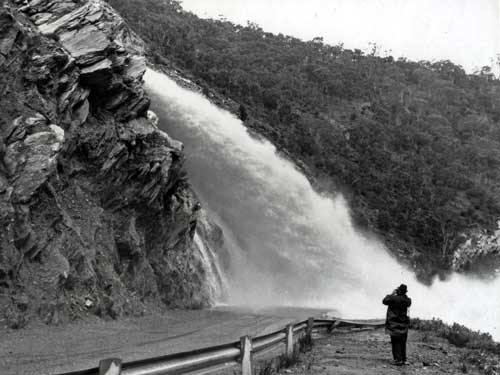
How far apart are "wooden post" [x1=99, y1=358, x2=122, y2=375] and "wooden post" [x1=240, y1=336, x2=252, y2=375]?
2.64 meters

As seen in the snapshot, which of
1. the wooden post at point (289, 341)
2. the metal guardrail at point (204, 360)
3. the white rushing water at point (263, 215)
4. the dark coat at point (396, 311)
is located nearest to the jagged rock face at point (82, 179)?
the wooden post at point (289, 341)

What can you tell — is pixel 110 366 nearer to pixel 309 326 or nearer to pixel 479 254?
pixel 309 326

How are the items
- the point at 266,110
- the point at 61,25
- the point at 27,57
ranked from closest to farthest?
the point at 27,57 < the point at 61,25 < the point at 266,110

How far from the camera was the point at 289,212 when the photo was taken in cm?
3491

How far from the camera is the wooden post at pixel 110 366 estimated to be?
3.90 meters

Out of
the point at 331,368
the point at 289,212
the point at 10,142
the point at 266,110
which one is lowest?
Result: the point at 331,368

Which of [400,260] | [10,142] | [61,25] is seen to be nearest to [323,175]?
[400,260]

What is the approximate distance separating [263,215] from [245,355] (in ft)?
90.5

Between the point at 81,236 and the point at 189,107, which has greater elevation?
the point at 189,107

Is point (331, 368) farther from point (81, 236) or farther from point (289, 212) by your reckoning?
point (289, 212)

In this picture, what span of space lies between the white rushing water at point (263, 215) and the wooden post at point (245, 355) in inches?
987

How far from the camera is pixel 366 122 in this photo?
266ft

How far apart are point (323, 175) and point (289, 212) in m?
25.1

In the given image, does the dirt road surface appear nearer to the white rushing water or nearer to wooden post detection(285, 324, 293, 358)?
wooden post detection(285, 324, 293, 358)
